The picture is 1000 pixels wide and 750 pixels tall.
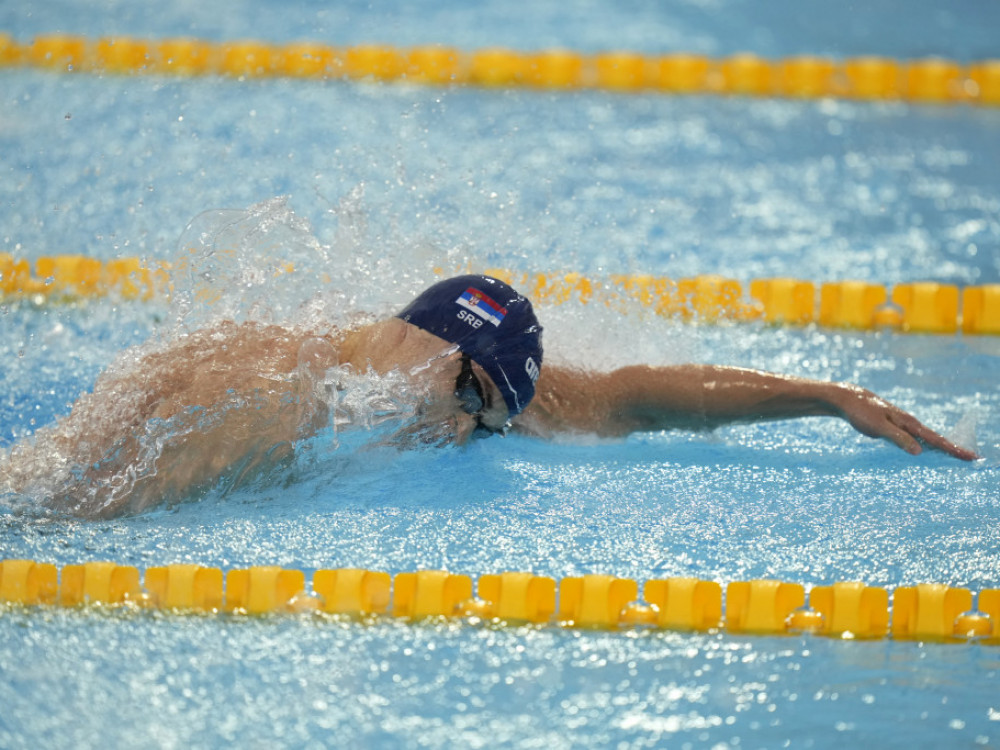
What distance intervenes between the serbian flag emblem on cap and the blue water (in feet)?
1.43

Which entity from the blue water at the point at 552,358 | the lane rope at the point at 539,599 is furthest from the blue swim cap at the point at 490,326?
the lane rope at the point at 539,599

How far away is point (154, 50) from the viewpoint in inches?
205

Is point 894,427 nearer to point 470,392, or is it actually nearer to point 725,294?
point 470,392

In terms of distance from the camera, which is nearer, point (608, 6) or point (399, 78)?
point (399, 78)

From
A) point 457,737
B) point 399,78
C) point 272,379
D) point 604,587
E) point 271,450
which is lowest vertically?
point 457,737

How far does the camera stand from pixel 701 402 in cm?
277

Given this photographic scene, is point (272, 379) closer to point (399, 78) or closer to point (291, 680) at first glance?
point (291, 680)

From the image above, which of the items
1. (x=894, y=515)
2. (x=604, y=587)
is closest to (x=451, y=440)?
(x=604, y=587)

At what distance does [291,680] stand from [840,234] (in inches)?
110

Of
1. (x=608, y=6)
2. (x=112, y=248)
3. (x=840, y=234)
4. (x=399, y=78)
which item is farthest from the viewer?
(x=608, y=6)

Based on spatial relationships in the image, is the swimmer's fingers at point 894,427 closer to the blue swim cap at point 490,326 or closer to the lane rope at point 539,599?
the lane rope at point 539,599

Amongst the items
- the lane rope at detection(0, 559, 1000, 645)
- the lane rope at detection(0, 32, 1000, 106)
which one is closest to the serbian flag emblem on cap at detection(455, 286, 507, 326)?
the lane rope at detection(0, 559, 1000, 645)

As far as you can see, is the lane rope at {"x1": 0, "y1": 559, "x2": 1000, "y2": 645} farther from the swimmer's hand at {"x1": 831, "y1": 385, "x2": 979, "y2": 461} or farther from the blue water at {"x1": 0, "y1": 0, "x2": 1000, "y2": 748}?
the swimmer's hand at {"x1": 831, "y1": 385, "x2": 979, "y2": 461}

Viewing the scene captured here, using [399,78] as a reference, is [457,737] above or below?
below
